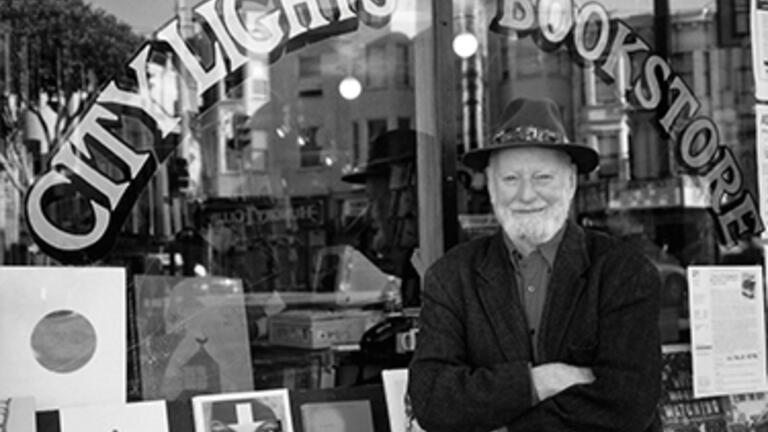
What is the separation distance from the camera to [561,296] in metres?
2.57

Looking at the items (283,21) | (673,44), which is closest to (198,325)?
(283,21)

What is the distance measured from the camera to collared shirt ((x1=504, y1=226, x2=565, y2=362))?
8.52 ft

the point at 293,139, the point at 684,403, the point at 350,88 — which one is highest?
the point at 350,88

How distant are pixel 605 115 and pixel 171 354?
96.4 inches

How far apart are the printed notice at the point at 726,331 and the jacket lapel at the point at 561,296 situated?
1261mm

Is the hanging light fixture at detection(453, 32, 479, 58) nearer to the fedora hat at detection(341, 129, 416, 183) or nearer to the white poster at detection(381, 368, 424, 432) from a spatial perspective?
the fedora hat at detection(341, 129, 416, 183)

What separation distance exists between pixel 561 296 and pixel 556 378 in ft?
0.68

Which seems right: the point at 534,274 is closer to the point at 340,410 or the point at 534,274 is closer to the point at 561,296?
the point at 561,296

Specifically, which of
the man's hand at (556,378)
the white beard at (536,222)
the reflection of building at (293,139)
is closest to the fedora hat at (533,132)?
the white beard at (536,222)

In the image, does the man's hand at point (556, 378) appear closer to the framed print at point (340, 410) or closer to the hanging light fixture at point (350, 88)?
the framed print at point (340, 410)

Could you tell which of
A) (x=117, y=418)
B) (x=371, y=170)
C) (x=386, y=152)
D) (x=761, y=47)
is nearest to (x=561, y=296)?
(x=117, y=418)

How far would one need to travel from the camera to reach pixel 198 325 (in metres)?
3.60

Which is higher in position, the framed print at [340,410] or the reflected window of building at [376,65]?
the reflected window of building at [376,65]

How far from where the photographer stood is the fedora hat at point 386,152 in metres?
4.17
